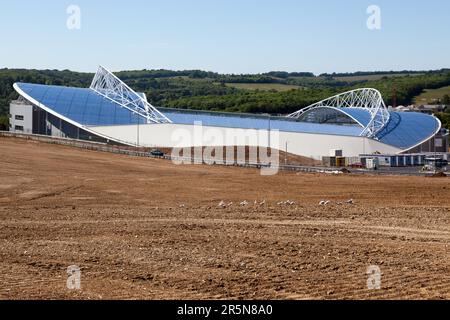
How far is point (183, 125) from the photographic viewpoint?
258 feet

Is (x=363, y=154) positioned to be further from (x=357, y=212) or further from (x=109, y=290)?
(x=109, y=290)

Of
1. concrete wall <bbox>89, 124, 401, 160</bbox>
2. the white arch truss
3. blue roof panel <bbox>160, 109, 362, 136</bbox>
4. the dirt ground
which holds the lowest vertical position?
the dirt ground

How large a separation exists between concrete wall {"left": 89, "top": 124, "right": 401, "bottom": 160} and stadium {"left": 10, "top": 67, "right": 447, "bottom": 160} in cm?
10

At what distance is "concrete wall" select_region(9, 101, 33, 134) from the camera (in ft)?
276

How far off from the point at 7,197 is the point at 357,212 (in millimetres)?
14489

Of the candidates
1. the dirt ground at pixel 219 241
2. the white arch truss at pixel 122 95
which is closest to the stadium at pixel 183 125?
the white arch truss at pixel 122 95

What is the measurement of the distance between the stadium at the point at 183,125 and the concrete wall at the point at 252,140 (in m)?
0.10

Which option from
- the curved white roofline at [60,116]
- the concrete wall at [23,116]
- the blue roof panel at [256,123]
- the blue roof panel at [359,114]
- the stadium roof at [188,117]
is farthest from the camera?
the blue roof panel at [359,114]

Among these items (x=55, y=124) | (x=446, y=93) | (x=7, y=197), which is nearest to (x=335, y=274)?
(x=7, y=197)

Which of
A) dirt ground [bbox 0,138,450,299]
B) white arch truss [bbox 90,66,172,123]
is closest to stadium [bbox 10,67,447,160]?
white arch truss [bbox 90,66,172,123]

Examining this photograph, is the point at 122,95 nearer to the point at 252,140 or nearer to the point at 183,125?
the point at 183,125

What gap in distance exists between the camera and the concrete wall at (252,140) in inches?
2992

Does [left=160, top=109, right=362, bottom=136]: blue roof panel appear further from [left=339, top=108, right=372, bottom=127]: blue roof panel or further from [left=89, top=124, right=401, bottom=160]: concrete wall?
[left=89, top=124, right=401, bottom=160]: concrete wall

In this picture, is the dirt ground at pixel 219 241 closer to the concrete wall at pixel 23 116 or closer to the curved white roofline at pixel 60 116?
the curved white roofline at pixel 60 116
